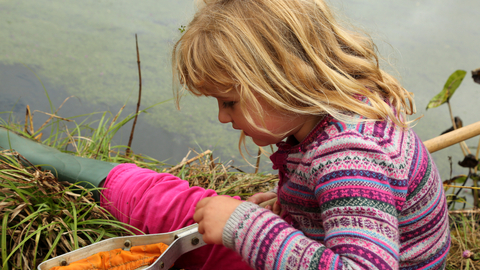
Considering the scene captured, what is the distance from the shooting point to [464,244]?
135cm

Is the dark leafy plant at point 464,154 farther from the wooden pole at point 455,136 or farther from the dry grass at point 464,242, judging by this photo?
the wooden pole at point 455,136

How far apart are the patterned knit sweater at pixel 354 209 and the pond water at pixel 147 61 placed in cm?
88

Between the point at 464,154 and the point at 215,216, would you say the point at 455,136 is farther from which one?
the point at 215,216

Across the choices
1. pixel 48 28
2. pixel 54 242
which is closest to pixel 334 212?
pixel 54 242

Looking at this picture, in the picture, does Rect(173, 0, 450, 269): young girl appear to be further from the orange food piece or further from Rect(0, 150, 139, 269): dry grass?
Rect(0, 150, 139, 269): dry grass

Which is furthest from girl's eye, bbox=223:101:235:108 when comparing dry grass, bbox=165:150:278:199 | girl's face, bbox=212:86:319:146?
dry grass, bbox=165:150:278:199

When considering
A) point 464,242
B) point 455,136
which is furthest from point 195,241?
point 464,242

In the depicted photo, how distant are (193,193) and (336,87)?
502 mm

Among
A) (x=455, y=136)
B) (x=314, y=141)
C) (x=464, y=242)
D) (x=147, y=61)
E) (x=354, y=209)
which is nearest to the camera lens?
(x=354, y=209)

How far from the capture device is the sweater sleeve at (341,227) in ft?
1.86

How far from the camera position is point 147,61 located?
2.25 metres

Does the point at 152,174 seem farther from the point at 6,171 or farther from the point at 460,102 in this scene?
the point at 460,102

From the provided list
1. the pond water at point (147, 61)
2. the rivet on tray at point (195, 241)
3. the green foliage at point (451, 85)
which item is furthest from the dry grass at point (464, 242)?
the rivet on tray at point (195, 241)

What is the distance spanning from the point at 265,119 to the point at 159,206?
402 millimetres
